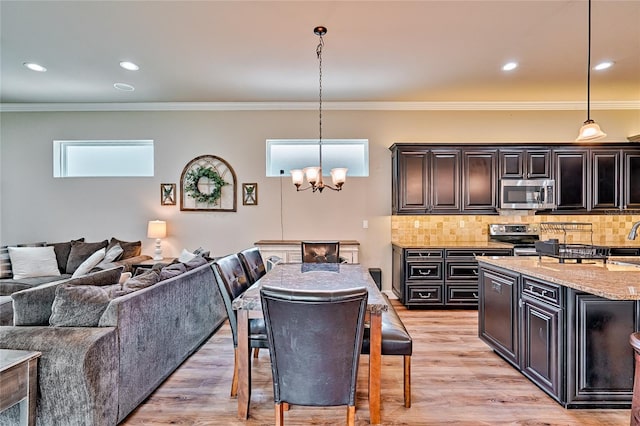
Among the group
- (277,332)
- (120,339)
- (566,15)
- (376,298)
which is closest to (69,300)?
(120,339)

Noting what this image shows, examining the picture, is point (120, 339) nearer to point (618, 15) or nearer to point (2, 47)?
point (2, 47)

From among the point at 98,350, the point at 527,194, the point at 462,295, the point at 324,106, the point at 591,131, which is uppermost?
the point at 324,106

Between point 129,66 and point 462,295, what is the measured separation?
5089 millimetres

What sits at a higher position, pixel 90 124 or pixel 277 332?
pixel 90 124

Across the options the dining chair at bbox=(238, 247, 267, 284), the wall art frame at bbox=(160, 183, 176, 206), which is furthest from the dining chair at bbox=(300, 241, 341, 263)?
the wall art frame at bbox=(160, 183, 176, 206)

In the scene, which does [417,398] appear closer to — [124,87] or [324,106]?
[324,106]

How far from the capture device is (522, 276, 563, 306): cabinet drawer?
7.47 feet

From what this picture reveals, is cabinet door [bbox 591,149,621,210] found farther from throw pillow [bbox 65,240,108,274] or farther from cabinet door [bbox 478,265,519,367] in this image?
throw pillow [bbox 65,240,108,274]

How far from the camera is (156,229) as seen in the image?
5059mm

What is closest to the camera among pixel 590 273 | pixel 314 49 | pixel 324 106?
pixel 590 273

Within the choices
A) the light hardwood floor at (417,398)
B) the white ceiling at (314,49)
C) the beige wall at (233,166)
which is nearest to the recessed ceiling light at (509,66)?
the white ceiling at (314,49)

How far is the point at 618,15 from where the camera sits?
9.45ft

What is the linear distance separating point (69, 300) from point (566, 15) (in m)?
4.35

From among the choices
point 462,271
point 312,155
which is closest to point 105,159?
point 312,155
